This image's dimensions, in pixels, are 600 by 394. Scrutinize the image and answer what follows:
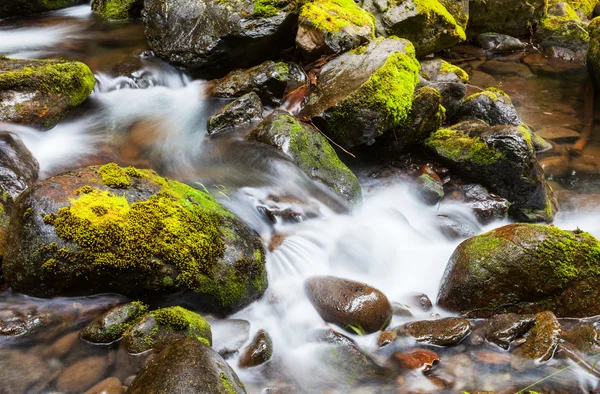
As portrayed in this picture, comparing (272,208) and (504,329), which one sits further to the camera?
(272,208)

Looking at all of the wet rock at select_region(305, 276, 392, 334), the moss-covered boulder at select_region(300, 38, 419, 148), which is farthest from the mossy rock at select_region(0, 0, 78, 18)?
the wet rock at select_region(305, 276, 392, 334)

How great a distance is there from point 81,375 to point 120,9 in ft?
31.2

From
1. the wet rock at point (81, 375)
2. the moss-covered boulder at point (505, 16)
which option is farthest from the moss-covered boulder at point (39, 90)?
the moss-covered boulder at point (505, 16)

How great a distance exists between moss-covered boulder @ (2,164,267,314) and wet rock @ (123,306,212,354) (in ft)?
1.20

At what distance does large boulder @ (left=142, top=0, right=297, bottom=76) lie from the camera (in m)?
7.59

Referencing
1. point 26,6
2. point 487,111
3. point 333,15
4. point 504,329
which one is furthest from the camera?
point 26,6

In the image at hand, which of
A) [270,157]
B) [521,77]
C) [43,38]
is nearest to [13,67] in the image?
[43,38]

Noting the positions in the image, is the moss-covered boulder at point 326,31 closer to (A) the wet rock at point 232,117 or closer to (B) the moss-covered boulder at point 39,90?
(A) the wet rock at point 232,117

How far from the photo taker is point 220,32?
24.8ft

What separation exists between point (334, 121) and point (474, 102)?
323cm

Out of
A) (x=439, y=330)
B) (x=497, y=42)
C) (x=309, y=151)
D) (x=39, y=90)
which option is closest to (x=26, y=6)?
(x=39, y=90)

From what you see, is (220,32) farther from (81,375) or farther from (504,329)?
(504,329)

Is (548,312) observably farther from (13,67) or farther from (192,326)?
(13,67)

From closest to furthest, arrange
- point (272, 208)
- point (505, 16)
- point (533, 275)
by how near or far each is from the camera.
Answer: point (533, 275)
point (272, 208)
point (505, 16)
